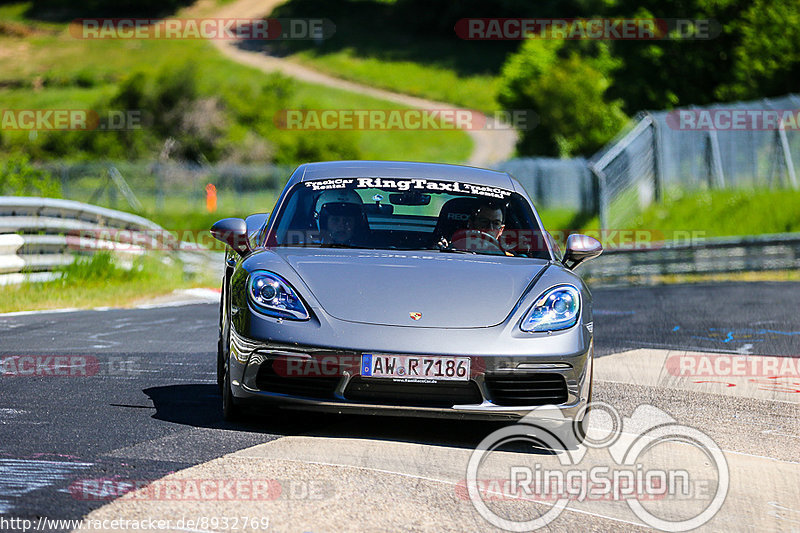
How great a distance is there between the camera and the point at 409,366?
6133 mm

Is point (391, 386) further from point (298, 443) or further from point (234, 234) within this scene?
point (234, 234)

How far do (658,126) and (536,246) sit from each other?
822 inches

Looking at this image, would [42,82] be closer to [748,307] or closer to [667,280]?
[667,280]

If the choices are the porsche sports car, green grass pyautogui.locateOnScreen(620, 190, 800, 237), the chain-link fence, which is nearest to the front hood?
the porsche sports car

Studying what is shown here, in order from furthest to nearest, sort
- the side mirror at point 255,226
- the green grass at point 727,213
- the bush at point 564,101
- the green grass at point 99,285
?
→ the bush at point 564,101 → the green grass at point 727,213 → the green grass at point 99,285 → the side mirror at point 255,226

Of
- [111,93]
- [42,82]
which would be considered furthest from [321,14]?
[111,93]

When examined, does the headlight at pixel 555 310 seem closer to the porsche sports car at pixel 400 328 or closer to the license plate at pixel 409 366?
the porsche sports car at pixel 400 328

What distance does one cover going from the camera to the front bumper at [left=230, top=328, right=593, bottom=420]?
20.3 ft

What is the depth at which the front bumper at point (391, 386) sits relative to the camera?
6176 mm

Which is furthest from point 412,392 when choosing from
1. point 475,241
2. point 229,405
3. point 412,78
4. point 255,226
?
point 412,78

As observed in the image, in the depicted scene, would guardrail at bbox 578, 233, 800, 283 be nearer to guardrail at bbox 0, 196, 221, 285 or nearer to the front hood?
guardrail at bbox 0, 196, 221, 285

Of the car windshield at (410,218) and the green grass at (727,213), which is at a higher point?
the car windshield at (410,218)

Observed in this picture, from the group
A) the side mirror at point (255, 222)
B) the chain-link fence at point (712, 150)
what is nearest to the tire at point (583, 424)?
the side mirror at point (255, 222)

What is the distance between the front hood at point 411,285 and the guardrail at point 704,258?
15404mm
